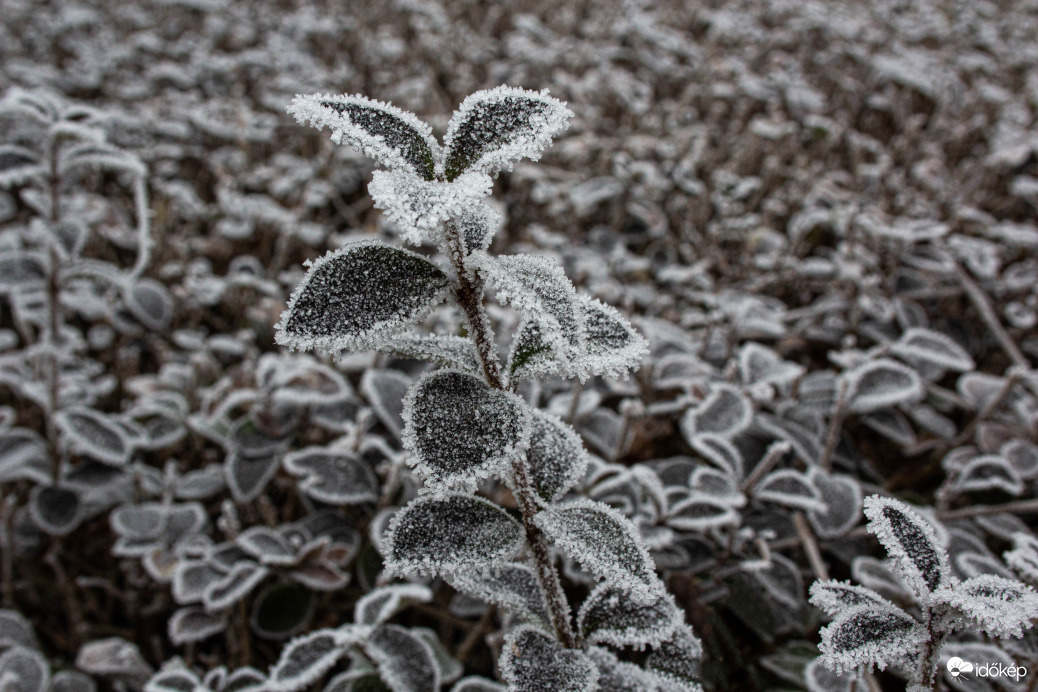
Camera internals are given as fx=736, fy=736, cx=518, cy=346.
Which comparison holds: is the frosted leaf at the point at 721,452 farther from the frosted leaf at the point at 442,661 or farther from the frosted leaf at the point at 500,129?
the frosted leaf at the point at 500,129

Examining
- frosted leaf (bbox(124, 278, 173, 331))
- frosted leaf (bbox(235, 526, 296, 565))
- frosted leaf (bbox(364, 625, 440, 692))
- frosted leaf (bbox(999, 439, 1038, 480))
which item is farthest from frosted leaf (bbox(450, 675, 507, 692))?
frosted leaf (bbox(124, 278, 173, 331))

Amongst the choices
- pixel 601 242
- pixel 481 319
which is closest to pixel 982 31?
pixel 601 242

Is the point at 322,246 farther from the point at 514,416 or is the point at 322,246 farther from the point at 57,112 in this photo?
the point at 514,416

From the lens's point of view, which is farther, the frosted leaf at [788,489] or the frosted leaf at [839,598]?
the frosted leaf at [788,489]

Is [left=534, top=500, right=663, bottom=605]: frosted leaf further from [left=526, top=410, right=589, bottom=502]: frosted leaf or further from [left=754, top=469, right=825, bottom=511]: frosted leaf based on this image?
[left=754, top=469, right=825, bottom=511]: frosted leaf

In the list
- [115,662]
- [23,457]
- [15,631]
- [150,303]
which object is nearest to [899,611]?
[115,662]


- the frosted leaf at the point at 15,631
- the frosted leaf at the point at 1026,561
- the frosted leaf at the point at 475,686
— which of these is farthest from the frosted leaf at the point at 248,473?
the frosted leaf at the point at 1026,561
